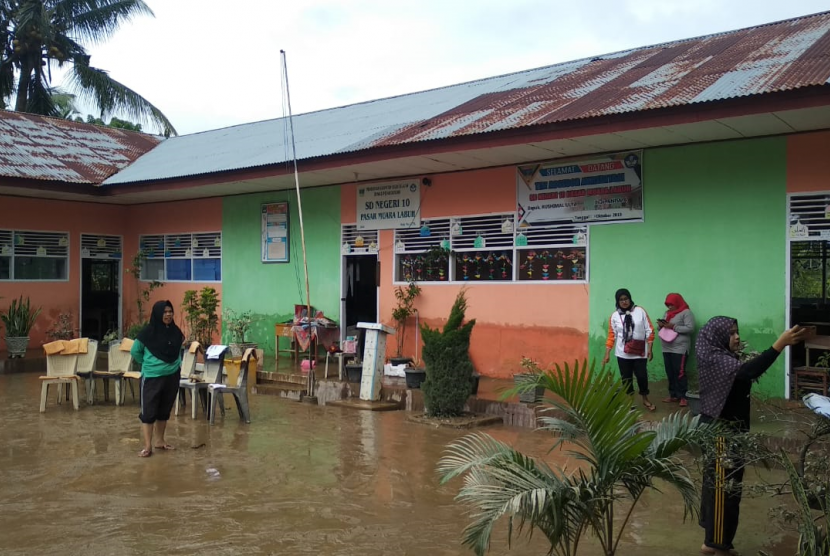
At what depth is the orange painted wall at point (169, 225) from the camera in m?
15.4

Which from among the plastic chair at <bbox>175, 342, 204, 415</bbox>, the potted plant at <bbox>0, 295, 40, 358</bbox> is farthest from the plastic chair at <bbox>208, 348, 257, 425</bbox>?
the potted plant at <bbox>0, 295, 40, 358</bbox>

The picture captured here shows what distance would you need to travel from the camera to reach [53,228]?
15773 millimetres

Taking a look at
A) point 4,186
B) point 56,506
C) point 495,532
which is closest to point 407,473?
point 495,532

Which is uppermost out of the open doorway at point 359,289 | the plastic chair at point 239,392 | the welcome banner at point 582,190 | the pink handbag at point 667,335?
the welcome banner at point 582,190

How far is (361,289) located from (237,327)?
243 cm

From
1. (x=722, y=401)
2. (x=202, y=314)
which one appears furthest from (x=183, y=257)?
(x=722, y=401)

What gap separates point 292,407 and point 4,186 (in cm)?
765

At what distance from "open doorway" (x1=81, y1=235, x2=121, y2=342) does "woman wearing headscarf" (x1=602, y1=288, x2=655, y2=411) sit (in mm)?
11987

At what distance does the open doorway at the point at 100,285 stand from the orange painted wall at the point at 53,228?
23 centimetres

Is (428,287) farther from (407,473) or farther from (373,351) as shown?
(407,473)

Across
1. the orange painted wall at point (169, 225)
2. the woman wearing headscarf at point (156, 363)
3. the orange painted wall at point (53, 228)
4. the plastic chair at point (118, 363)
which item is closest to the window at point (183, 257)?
the orange painted wall at point (169, 225)

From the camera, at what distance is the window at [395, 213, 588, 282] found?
10.5 metres

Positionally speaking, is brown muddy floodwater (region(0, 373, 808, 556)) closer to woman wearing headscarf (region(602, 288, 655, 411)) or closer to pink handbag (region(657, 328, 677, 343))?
woman wearing headscarf (region(602, 288, 655, 411))

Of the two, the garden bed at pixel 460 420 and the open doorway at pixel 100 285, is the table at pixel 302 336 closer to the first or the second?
the garden bed at pixel 460 420
